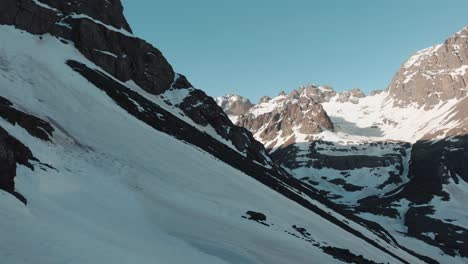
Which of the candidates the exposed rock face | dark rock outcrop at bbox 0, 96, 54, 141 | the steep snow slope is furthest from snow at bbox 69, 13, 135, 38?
dark rock outcrop at bbox 0, 96, 54, 141

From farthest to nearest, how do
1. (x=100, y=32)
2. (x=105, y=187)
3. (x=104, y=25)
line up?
(x=104, y=25), (x=100, y=32), (x=105, y=187)

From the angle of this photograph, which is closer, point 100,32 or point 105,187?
point 105,187

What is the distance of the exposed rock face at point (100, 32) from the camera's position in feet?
265

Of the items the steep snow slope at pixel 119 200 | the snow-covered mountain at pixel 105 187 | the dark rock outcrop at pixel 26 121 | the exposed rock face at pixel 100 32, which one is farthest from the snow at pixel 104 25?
the dark rock outcrop at pixel 26 121

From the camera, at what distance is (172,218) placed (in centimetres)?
3334

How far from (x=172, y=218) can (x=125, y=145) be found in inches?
599

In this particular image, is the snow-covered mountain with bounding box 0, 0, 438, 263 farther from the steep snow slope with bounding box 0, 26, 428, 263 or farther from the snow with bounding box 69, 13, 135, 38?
the snow with bounding box 69, 13, 135, 38

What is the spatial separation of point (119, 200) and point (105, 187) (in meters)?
1.91

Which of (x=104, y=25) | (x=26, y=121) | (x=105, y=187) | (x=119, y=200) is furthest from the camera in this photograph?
(x=104, y=25)

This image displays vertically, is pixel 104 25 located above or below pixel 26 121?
above

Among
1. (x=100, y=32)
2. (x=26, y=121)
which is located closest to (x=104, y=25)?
(x=100, y=32)

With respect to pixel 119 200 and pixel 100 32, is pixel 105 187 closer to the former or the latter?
pixel 119 200

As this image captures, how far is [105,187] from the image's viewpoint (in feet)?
112

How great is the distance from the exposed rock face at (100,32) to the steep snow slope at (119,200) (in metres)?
16.9
